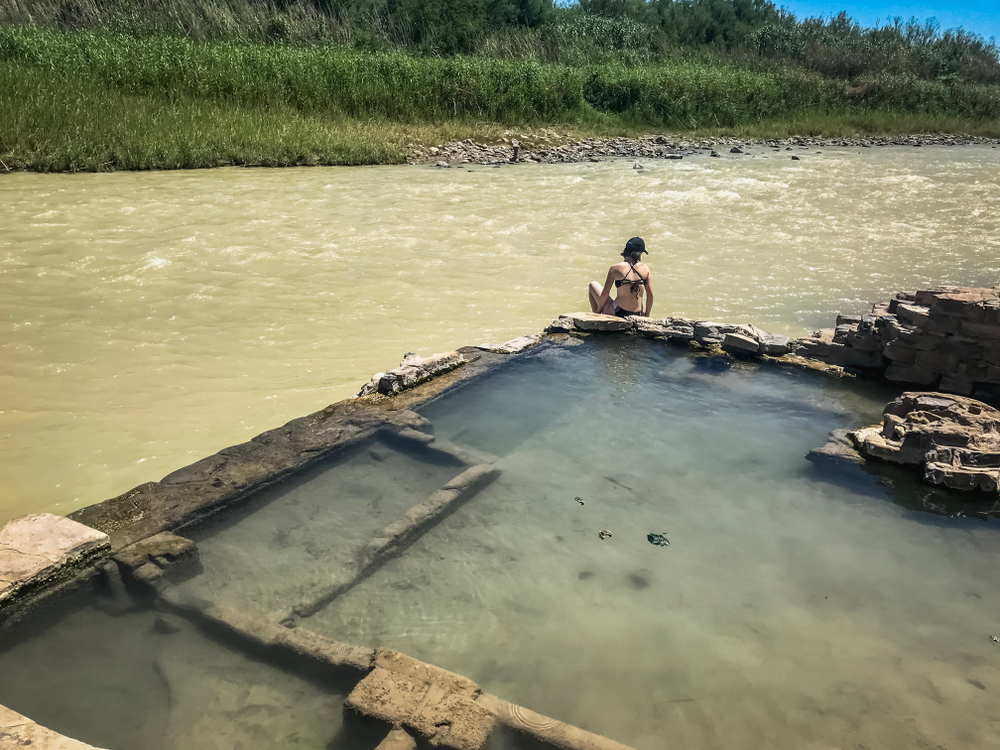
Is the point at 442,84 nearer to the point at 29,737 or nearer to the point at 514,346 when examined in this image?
the point at 514,346

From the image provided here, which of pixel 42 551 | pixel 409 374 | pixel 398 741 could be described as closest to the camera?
pixel 398 741

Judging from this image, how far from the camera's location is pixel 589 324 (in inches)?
275

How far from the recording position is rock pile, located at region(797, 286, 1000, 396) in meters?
5.73

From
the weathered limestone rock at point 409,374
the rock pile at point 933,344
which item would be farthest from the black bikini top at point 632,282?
the weathered limestone rock at point 409,374

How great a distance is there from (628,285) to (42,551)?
562 centimetres

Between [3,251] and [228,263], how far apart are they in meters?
2.62

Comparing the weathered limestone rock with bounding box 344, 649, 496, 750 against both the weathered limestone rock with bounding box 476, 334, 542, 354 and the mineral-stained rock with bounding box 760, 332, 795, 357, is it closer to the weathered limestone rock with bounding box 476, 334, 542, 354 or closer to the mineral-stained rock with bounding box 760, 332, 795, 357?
the weathered limestone rock with bounding box 476, 334, 542, 354

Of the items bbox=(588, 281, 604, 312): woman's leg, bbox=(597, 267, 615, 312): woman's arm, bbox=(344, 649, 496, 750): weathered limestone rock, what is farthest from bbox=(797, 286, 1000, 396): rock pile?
bbox=(344, 649, 496, 750): weathered limestone rock

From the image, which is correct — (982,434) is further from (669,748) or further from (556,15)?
(556,15)

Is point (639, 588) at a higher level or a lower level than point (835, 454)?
lower

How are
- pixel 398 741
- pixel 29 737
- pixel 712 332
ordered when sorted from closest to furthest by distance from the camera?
pixel 29 737
pixel 398 741
pixel 712 332

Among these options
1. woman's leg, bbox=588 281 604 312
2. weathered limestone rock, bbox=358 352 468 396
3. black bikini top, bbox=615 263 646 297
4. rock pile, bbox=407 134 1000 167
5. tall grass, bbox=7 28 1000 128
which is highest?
tall grass, bbox=7 28 1000 128

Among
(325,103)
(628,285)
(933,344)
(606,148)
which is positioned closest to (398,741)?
(933,344)

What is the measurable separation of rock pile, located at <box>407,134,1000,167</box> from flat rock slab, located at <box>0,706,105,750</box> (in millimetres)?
16037
